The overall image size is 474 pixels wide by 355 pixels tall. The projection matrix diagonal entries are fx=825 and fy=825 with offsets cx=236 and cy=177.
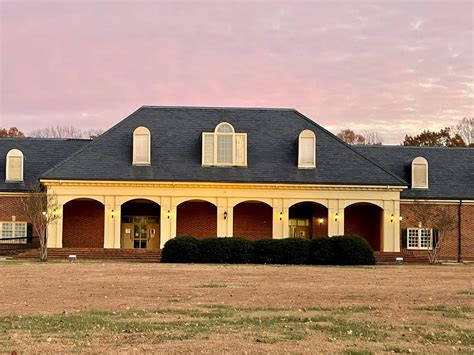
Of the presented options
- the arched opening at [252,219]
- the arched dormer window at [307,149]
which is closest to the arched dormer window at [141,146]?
the arched opening at [252,219]

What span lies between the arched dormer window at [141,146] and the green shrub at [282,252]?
10720 mm

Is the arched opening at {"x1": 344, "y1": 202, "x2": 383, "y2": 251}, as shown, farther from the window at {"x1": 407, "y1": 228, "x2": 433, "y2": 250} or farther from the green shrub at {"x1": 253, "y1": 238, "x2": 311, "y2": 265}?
the green shrub at {"x1": 253, "y1": 238, "x2": 311, "y2": 265}

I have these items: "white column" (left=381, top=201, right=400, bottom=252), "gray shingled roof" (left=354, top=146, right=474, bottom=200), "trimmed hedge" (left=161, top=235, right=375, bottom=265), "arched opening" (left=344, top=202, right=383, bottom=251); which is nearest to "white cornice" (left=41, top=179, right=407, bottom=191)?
"white column" (left=381, top=201, right=400, bottom=252)

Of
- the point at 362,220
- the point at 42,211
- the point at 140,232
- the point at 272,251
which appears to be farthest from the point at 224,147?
the point at 42,211

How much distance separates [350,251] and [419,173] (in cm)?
1375

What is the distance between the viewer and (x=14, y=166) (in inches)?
1923

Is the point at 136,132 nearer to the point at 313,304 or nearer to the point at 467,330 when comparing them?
the point at 313,304

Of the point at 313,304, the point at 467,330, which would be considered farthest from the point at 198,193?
the point at 467,330

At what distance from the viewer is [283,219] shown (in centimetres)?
4566

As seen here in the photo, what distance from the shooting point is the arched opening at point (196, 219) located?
4809cm

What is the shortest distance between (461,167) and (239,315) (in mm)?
37608

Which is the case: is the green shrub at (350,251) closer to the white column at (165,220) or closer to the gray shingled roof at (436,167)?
the white column at (165,220)

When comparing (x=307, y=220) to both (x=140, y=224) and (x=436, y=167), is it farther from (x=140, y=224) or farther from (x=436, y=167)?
(x=140, y=224)

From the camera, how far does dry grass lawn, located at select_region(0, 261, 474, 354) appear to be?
12.9 metres
